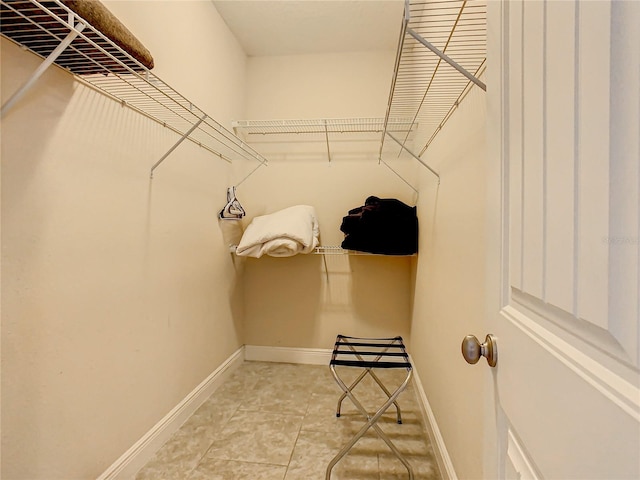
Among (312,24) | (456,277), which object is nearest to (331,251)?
(456,277)

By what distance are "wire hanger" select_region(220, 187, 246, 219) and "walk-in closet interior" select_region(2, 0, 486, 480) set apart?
65 millimetres

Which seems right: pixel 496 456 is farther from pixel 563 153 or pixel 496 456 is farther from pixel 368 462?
pixel 368 462

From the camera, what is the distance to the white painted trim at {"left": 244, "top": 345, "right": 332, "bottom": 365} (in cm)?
232

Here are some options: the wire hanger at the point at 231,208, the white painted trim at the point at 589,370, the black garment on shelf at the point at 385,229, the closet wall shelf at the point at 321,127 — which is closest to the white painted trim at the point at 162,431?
the wire hanger at the point at 231,208

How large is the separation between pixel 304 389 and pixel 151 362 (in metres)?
0.98

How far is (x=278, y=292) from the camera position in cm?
237

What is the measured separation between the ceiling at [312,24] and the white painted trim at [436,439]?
2301 mm

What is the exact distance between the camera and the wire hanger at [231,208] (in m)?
2.01

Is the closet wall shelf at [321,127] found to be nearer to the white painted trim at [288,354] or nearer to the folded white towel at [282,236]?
the folded white towel at [282,236]

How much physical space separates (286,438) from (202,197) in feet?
4.59

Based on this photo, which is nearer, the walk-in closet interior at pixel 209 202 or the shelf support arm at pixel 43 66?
the shelf support arm at pixel 43 66

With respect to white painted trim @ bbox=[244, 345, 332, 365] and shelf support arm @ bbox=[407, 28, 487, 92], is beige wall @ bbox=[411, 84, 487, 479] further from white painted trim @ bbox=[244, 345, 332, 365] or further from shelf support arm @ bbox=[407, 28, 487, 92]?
white painted trim @ bbox=[244, 345, 332, 365]

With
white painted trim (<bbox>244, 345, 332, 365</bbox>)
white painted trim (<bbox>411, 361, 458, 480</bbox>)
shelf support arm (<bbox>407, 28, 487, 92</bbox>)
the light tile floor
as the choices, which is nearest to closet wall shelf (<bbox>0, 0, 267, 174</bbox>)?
shelf support arm (<bbox>407, 28, 487, 92</bbox>)

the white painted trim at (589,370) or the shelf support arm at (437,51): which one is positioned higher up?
the shelf support arm at (437,51)
